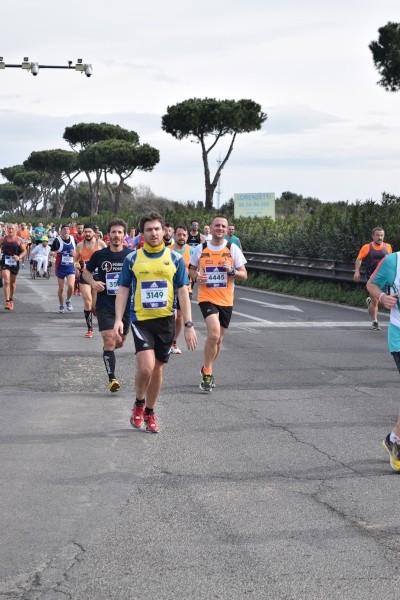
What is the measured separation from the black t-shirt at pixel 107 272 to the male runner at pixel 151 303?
9.11 ft

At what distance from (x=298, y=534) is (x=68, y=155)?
386 feet

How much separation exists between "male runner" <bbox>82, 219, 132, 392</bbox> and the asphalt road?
1.40ft

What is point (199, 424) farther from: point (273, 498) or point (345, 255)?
point (345, 255)

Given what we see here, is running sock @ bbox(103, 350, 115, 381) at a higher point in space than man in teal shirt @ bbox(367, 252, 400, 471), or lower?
lower

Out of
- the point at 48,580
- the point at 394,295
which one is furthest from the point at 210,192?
the point at 48,580

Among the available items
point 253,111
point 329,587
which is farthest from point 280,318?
point 253,111

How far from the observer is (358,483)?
24.1ft

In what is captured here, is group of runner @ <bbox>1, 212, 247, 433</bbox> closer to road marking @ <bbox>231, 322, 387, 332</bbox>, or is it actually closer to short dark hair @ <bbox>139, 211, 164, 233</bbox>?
short dark hair @ <bbox>139, 211, 164, 233</bbox>

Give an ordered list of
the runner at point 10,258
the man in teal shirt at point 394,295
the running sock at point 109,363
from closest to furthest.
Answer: the man in teal shirt at point 394,295
the running sock at point 109,363
the runner at point 10,258

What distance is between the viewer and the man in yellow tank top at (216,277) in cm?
1222

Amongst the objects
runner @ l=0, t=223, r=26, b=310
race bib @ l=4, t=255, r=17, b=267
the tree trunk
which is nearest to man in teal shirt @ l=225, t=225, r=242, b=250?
runner @ l=0, t=223, r=26, b=310

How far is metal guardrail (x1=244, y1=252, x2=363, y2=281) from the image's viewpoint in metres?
28.7

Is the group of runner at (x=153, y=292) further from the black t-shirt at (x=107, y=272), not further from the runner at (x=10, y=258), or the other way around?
the runner at (x=10, y=258)

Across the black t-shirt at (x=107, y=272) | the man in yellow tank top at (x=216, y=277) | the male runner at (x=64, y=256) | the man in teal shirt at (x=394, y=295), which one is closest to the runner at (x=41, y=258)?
the male runner at (x=64, y=256)
